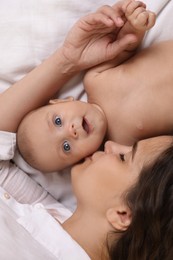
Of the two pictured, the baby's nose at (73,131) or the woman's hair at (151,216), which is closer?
the woman's hair at (151,216)

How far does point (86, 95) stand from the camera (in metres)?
1.31

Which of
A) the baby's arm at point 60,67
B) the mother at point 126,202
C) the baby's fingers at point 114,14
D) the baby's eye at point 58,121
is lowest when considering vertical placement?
the mother at point 126,202

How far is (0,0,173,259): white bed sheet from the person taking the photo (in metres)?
1.25

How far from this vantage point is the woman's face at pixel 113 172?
1.07 metres

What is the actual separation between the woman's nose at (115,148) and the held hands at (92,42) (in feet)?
0.71

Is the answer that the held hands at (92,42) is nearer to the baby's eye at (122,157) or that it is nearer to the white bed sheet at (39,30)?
the white bed sheet at (39,30)

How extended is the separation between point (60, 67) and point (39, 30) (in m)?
0.12

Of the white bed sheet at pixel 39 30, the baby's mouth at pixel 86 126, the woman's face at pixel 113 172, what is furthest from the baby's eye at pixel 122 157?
the white bed sheet at pixel 39 30

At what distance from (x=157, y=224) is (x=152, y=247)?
0.05 metres

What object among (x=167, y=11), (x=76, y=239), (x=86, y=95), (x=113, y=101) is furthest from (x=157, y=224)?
(x=167, y=11)

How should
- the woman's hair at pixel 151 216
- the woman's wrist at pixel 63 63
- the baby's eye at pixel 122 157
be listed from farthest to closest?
the woman's wrist at pixel 63 63
the baby's eye at pixel 122 157
the woman's hair at pixel 151 216

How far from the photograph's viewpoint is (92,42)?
1220 mm

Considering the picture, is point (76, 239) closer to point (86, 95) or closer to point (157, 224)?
point (157, 224)

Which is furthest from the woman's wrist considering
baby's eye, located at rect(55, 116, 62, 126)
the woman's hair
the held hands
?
the woman's hair
